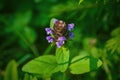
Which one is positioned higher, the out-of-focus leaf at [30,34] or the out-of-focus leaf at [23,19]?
the out-of-focus leaf at [23,19]

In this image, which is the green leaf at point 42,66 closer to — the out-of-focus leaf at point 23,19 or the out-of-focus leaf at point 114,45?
the out-of-focus leaf at point 114,45

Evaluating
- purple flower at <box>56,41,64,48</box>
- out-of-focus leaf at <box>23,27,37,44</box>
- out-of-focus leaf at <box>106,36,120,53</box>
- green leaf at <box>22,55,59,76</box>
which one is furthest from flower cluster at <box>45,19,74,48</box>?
out-of-focus leaf at <box>23,27,37,44</box>

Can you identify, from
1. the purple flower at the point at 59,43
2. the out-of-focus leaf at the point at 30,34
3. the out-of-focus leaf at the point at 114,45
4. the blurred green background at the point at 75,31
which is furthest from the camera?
the out-of-focus leaf at the point at 30,34

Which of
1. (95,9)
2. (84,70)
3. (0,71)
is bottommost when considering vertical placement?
(0,71)

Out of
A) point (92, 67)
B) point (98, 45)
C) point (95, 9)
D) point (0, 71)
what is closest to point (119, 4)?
point (95, 9)

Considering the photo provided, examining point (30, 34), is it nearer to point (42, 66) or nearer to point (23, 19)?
point (23, 19)

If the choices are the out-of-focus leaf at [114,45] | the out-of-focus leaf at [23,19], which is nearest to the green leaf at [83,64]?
the out-of-focus leaf at [114,45]

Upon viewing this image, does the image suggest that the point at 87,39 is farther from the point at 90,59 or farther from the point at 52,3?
the point at 90,59
